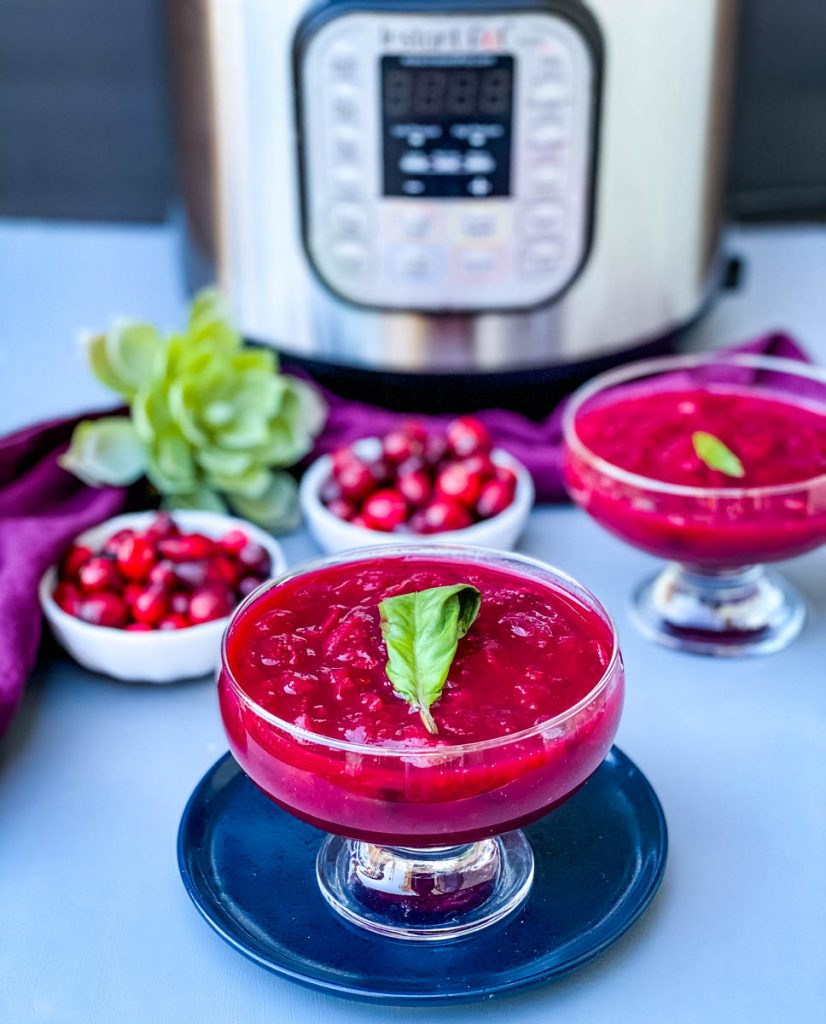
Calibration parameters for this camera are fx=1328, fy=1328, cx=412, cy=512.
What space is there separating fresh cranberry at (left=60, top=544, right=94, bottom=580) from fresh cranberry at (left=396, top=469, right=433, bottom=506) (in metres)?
0.26

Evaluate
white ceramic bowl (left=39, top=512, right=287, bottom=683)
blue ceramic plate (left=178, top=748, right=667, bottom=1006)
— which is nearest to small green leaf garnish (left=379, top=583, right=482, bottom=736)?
blue ceramic plate (left=178, top=748, right=667, bottom=1006)

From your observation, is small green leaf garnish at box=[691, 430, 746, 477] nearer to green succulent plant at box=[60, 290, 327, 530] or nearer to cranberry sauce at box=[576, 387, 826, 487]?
cranberry sauce at box=[576, 387, 826, 487]

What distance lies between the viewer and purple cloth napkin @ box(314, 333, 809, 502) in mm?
1183

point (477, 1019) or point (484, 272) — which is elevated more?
point (484, 272)

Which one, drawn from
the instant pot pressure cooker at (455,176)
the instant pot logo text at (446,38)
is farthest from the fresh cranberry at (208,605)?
the instant pot logo text at (446,38)

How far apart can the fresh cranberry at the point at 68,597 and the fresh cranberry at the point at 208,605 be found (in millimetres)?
Answer: 85

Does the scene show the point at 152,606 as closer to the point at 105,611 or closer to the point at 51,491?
the point at 105,611

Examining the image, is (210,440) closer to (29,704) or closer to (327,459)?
(327,459)

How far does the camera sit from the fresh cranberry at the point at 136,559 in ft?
3.19

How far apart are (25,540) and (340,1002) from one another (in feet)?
1.55

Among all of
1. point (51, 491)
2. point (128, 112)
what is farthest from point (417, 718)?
point (128, 112)

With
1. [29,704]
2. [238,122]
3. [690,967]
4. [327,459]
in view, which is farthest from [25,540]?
[690,967]

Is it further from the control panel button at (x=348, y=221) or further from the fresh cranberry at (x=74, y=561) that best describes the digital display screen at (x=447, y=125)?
the fresh cranberry at (x=74, y=561)

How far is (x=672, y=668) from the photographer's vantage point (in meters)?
Result: 0.97
